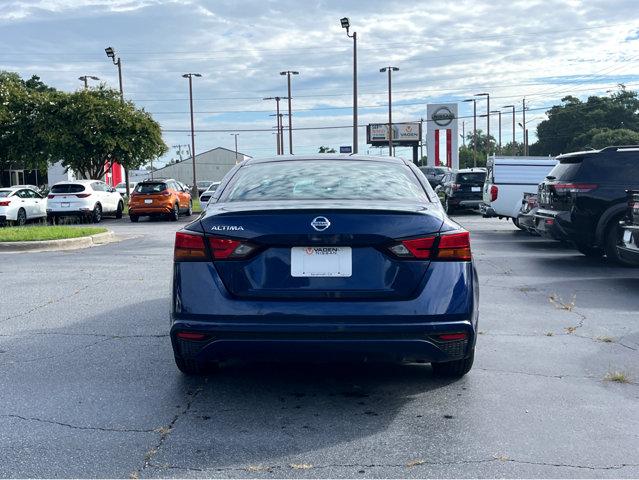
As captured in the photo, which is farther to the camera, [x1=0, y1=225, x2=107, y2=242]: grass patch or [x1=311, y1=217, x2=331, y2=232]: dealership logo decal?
[x1=0, y1=225, x2=107, y2=242]: grass patch

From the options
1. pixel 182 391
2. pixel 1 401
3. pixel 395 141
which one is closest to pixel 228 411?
pixel 182 391

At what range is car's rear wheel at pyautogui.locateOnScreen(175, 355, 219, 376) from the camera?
5047 millimetres

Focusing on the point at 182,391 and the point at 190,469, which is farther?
the point at 182,391

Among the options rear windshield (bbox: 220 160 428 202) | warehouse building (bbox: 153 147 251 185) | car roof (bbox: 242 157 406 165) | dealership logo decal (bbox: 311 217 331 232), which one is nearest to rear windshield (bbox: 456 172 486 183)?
car roof (bbox: 242 157 406 165)

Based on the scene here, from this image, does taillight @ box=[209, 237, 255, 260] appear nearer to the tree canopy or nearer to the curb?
the curb

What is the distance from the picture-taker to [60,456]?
3814 millimetres

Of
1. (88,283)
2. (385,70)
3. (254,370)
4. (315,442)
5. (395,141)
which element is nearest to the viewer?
(315,442)

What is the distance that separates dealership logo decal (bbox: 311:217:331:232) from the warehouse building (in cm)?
12236

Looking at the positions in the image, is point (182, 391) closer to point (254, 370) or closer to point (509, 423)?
point (254, 370)

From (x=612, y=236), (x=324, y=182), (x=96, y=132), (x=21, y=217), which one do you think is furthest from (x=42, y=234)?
(x=96, y=132)

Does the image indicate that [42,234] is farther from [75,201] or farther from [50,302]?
[75,201]

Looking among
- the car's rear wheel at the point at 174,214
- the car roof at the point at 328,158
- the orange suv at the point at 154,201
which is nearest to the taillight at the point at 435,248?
the car roof at the point at 328,158

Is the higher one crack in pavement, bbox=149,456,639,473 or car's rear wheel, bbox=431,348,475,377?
car's rear wheel, bbox=431,348,475,377

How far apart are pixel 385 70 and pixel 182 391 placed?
48892 mm
